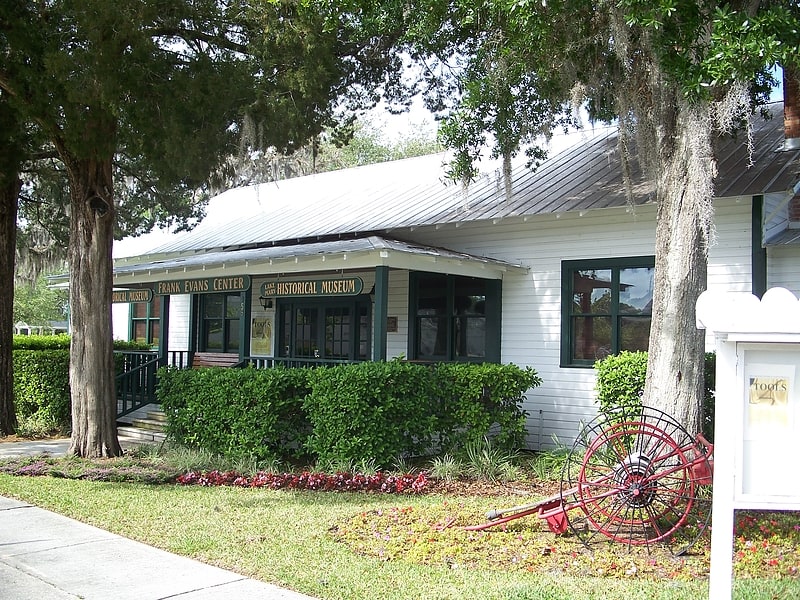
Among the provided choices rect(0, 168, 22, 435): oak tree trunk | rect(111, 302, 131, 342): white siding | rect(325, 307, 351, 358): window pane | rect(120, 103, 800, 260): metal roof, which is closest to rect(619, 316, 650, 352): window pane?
rect(120, 103, 800, 260): metal roof

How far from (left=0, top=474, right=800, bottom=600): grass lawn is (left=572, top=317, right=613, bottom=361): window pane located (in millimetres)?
3858

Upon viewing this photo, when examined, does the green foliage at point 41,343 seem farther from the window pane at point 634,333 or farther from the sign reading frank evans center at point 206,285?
the window pane at point 634,333

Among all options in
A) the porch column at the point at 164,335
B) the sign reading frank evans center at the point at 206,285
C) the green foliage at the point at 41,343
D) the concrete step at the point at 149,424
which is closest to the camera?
the sign reading frank evans center at the point at 206,285

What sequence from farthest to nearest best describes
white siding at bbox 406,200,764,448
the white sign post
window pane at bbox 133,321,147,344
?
window pane at bbox 133,321,147,344, white siding at bbox 406,200,764,448, the white sign post

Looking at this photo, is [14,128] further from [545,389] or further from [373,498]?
[545,389]

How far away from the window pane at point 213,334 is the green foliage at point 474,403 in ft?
31.9

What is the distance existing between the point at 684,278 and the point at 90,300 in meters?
8.50

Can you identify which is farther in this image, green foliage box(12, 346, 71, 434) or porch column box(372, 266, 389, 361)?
green foliage box(12, 346, 71, 434)

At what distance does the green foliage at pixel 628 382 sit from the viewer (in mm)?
10195

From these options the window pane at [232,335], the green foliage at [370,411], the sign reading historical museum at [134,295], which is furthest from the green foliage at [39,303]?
the green foliage at [370,411]

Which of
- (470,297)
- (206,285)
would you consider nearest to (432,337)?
(470,297)

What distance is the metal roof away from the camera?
11.5m

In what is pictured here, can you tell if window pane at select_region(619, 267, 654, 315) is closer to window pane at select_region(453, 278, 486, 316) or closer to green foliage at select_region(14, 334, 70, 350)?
window pane at select_region(453, 278, 486, 316)

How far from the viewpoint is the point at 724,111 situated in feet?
24.5
